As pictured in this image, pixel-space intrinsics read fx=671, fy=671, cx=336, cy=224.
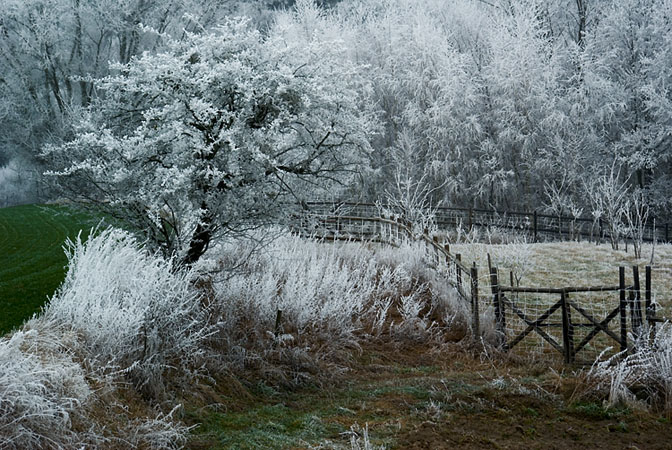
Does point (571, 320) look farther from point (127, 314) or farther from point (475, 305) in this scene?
point (127, 314)

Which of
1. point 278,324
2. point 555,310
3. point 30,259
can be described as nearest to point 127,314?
point 278,324

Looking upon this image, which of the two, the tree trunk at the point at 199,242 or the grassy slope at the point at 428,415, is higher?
the tree trunk at the point at 199,242

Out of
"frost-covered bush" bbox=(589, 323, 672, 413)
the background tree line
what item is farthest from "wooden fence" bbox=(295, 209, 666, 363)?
the background tree line

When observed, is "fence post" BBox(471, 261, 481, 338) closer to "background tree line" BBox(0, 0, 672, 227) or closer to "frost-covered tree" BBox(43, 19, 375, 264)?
"frost-covered tree" BBox(43, 19, 375, 264)

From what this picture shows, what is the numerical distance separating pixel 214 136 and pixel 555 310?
18.1 feet

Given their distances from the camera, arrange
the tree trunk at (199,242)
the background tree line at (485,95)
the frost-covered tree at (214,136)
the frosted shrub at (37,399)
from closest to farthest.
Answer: the frosted shrub at (37,399) → the frost-covered tree at (214,136) → the tree trunk at (199,242) → the background tree line at (485,95)

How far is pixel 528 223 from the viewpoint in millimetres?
21406

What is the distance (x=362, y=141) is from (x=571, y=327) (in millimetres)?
3560

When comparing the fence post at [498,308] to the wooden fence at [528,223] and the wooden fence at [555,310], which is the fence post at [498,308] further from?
the wooden fence at [528,223]

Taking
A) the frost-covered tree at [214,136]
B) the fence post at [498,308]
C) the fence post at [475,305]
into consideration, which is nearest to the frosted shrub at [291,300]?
the frost-covered tree at [214,136]

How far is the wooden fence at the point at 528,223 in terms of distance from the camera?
2066 centimetres

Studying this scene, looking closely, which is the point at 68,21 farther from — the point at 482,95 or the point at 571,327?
the point at 571,327

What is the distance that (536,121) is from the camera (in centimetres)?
2178

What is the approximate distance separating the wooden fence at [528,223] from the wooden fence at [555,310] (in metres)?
7.59
